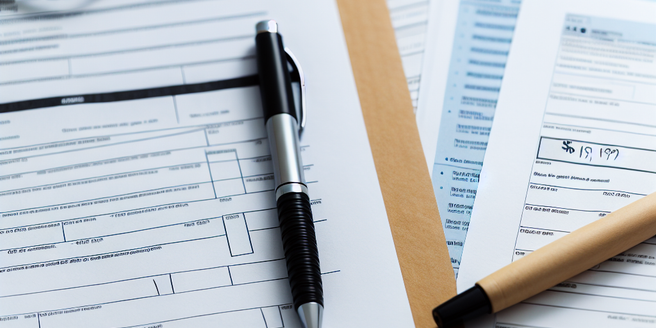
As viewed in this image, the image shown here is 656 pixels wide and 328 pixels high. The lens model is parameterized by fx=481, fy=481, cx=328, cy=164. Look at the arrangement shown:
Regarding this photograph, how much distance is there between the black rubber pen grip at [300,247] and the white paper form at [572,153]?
118mm

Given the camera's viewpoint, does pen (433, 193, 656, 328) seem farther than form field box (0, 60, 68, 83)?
No

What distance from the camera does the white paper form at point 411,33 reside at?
484 millimetres

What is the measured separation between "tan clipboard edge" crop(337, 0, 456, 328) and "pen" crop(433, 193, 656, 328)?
26mm

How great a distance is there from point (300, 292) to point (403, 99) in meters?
0.21

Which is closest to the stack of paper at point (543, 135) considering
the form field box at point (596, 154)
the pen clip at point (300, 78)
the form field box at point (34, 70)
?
the form field box at point (596, 154)

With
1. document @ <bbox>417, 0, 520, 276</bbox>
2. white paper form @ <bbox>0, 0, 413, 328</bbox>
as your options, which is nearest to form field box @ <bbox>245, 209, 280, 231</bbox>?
white paper form @ <bbox>0, 0, 413, 328</bbox>

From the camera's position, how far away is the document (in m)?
0.43

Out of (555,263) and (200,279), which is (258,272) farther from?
(555,263)

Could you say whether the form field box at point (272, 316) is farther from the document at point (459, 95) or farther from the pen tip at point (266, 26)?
the pen tip at point (266, 26)

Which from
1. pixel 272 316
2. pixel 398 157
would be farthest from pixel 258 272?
pixel 398 157

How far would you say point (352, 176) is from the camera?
0.43m

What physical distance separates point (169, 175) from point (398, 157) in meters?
0.21

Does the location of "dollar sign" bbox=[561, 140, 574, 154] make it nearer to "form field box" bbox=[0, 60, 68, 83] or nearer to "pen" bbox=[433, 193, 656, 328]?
"pen" bbox=[433, 193, 656, 328]

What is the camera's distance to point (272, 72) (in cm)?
45
